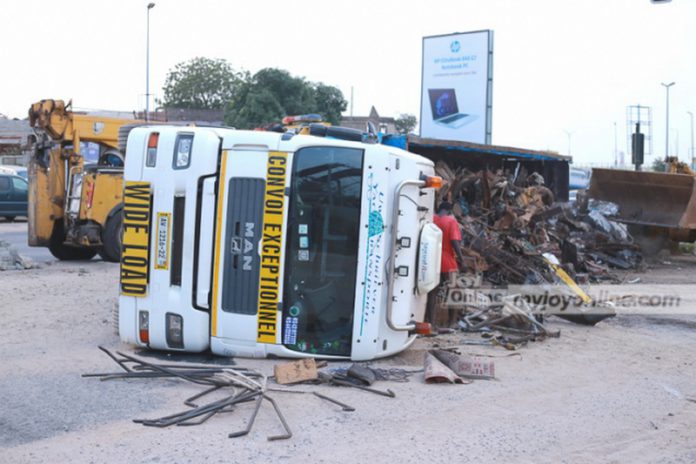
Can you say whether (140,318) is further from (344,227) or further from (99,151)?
(99,151)

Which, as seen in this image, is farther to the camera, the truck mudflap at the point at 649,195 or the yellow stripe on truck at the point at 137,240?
the truck mudflap at the point at 649,195

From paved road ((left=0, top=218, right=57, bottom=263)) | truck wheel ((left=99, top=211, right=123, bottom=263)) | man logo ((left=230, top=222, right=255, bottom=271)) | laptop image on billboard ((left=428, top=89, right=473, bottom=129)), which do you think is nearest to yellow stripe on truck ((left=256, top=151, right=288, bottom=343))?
man logo ((left=230, top=222, right=255, bottom=271))

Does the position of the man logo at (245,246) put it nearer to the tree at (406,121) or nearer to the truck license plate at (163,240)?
the truck license plate at (163,240)

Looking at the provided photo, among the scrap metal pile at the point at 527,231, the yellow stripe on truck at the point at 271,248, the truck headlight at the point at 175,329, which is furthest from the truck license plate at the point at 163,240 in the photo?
the scrap metal pile at the point at 527,231

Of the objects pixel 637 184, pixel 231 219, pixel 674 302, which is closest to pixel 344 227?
pixel 231 219

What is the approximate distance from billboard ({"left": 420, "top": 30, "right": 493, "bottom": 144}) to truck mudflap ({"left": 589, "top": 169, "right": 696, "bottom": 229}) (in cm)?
790

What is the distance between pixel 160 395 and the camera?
21.9 feet

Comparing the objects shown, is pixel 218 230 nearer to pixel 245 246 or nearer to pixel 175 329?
pixel 245 246

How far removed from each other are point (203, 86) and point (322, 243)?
179 feet

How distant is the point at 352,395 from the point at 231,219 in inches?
77.0

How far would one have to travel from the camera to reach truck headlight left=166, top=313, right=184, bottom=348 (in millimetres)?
7637

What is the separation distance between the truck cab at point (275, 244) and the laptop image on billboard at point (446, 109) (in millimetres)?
20538

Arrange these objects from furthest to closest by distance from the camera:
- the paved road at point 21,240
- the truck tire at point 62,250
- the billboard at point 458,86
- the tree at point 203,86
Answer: the tree at point 203,86
the billboard at point 458,86
the paved road at point 21,240
the truck tire at point 62,250

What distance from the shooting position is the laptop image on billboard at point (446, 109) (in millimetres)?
27781
